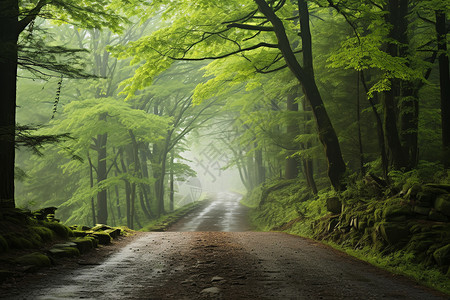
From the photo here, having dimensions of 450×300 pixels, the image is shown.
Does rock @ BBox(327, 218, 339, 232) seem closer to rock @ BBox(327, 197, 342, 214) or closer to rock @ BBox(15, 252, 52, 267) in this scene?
rock @ BBox(327, 197, 342, 214)

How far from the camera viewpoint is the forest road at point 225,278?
460cm

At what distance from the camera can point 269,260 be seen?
685cm

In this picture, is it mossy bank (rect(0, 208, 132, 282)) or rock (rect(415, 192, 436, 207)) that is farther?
rock (rect(415, 192, 436, 207))

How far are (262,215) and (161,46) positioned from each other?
12.6 metres

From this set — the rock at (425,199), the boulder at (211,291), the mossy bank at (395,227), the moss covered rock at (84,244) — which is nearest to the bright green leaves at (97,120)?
the moss covered rock at (84,244)

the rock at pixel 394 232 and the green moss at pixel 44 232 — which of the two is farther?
the green moss at pixel 44 232

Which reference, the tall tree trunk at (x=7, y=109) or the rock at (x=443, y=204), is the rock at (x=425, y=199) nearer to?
the rock at (x=443, y=204)

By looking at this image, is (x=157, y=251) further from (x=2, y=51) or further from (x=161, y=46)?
(x=161, y=46)

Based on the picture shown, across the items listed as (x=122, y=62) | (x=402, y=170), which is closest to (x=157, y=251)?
(x=402, y=170)

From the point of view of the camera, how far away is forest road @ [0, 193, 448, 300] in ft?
15.1

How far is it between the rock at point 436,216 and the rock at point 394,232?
51cm

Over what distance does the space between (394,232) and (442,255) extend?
4.33ft

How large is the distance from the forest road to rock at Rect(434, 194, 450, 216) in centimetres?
181

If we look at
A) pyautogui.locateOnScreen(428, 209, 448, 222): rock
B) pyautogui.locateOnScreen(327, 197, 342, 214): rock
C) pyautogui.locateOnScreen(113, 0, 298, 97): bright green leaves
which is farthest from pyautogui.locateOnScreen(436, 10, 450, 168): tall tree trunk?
pyautogui.locateOnScreen(113, 0, 298, 97): bright green leaves
